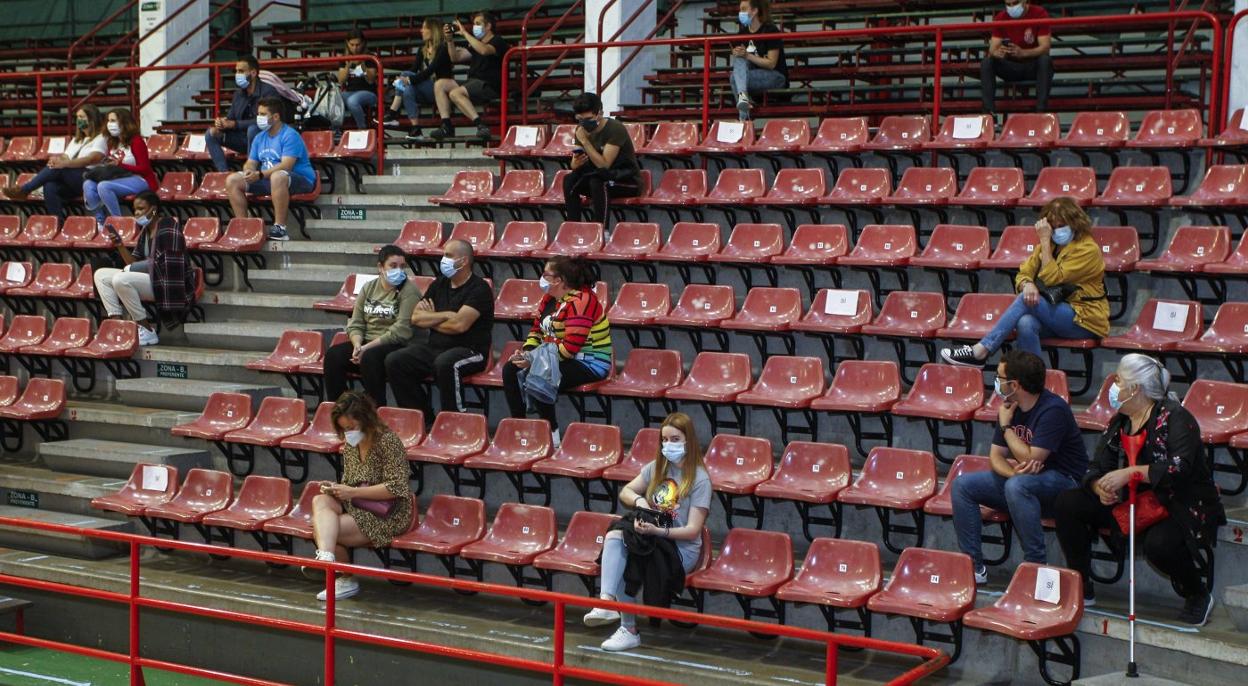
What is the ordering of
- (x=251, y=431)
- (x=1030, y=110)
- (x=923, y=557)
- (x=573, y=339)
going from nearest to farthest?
(x=923, y=557)
(x=573, y=339)
(x=251, y=431)
(x=1030, y=110)

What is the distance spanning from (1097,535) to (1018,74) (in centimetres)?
489

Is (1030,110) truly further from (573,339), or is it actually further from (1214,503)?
(1214,503)

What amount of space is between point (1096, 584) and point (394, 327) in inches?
177

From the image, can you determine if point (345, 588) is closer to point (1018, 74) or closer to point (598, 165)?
point (598, 165)

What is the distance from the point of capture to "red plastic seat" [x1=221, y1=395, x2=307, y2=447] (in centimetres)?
948

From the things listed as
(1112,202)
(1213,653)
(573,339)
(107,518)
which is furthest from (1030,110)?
(107,518)

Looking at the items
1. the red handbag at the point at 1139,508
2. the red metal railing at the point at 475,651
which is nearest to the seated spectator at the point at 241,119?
the red metal railing at the point at 475,651

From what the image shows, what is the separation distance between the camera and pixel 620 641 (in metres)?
7.10

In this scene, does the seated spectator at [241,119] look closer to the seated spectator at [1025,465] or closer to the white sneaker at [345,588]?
the white sneaker at [345,588]

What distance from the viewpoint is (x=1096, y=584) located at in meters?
7.07

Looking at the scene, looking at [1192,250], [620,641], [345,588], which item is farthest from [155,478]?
[1192,250]

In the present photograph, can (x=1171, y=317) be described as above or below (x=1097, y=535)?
above

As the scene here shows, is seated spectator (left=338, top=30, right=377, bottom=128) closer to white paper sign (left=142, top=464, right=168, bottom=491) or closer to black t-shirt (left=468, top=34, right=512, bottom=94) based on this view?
black t-shirt (left=468, top=34, right=512, bottom=94)

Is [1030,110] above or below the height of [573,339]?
above
